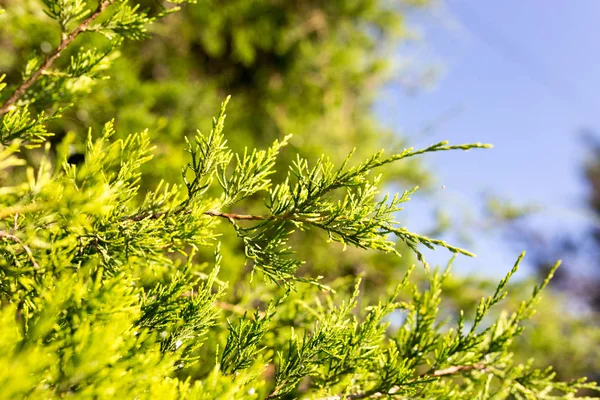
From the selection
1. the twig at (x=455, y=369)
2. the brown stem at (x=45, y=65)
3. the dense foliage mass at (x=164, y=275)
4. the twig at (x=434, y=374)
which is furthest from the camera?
the twig at (x=455, y=369)

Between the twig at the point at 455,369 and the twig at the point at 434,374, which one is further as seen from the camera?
the twig at the point at 455,369

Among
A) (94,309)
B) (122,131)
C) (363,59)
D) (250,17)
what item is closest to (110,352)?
(94,309)

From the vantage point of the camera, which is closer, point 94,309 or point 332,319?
point 94,309

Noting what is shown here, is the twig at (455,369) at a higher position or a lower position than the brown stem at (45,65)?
lower

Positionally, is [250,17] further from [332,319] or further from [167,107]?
[332,319]

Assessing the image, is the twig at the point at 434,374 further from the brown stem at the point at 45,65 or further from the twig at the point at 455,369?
the brown stem at the point at 45,65

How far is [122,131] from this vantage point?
2830 mm

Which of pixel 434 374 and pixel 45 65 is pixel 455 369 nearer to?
pixel 434 374

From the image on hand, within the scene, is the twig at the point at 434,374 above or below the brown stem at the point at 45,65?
below

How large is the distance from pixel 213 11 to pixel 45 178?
396 cm

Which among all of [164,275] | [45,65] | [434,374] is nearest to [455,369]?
[434,374]

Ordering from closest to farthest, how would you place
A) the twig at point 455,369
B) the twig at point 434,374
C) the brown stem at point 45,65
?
the brown stem at point 45,65 < the twig at point 434,374 < the twig at point 455,369

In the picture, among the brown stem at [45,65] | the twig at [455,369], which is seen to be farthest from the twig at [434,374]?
the brown stem at [45,65]

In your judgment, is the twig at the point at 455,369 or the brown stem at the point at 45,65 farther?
the twig at the point at 455,369
